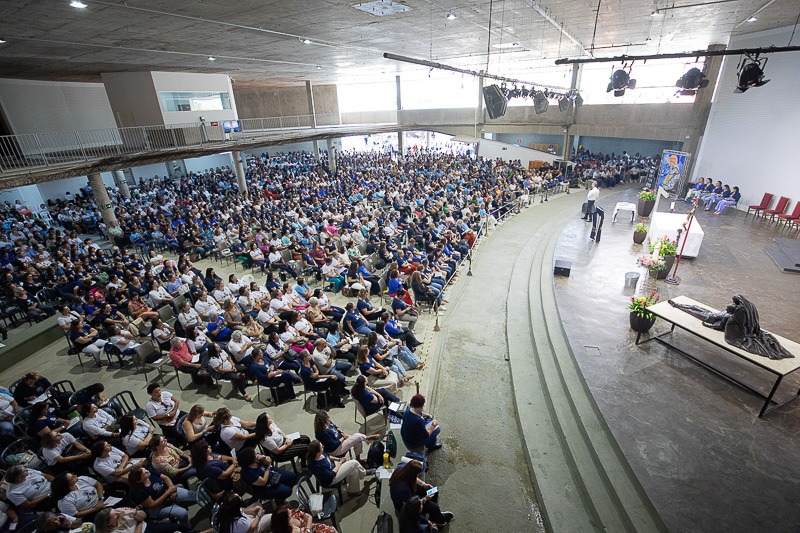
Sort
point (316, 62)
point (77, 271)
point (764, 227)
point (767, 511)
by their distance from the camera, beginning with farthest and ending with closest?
point (316, 62) → point (764, 227) → point (77, 271) → point (767, 511)

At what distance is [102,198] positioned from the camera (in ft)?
44.3

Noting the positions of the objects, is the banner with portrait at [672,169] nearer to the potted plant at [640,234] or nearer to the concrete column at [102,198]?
the potted plant at [640,234]

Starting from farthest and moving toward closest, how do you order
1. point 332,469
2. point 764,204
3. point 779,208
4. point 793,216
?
point 764,204
point 779,208
point 793,216
point 332,469

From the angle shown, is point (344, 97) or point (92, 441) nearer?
point (92, 441)

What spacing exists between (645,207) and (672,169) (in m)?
3.68

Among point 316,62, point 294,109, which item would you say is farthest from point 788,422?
point 294,109

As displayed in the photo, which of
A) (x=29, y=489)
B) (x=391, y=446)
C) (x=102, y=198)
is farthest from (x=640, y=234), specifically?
(x=102, y=198)

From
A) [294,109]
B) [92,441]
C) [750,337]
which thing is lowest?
[92,441]

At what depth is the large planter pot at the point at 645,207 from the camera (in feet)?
45.3

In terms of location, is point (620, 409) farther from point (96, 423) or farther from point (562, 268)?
point (96, 423)

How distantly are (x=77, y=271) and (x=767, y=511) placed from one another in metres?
13.0

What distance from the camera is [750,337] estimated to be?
5047 millimetres

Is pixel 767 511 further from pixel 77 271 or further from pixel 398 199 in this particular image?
Answer: pixel 398 199

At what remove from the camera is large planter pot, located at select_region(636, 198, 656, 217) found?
1380 centimetres
